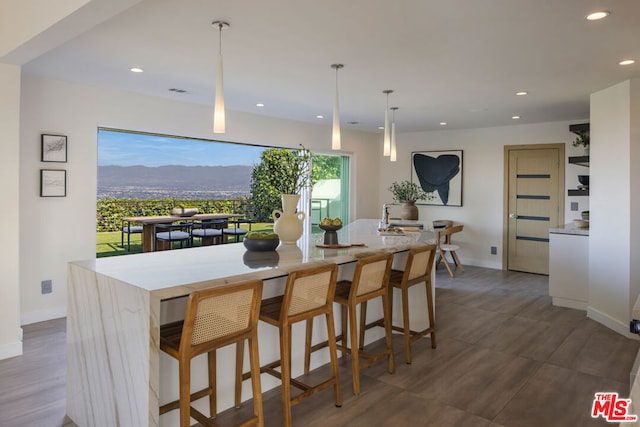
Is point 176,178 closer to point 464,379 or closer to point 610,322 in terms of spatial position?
point 464,379

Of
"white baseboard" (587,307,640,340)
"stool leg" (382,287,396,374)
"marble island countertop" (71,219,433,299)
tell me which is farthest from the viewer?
"white baseboard" (587,307,640,340)

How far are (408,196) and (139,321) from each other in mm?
5990

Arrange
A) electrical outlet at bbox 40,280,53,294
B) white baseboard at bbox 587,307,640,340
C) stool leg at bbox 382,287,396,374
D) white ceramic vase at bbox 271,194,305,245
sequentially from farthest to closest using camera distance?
1. electrical outlet at bbox 40,280,53,294
2. white baseboard at bbox 587,307,640,340
3. white ceramic vase at bbox 271,194,305,245
4. stool leg at bbox 382,287,396,374

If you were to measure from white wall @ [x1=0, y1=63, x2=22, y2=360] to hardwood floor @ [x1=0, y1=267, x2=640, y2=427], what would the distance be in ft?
0.81

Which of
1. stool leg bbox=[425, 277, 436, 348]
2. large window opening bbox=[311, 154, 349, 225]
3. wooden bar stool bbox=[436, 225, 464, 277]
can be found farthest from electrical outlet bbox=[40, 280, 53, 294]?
wooden bar stool bbox=[436, 225, 464, 277]

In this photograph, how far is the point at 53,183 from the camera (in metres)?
4.36

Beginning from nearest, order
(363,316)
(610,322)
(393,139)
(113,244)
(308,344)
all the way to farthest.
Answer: (308,344), (363,316), (610,322), (393,139), (113,244)

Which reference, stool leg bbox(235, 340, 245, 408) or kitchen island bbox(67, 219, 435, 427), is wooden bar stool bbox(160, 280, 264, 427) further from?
stool leg bbox(235, 340, 245, 408)

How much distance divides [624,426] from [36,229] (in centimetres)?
482

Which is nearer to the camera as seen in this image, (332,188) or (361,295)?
(361,295)

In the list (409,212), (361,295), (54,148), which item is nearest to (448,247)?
(409,212)

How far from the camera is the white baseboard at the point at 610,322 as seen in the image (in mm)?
4062

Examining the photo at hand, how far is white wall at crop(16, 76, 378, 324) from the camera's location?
13.9ft

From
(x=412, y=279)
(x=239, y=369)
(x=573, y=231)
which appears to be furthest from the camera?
(x=573, y=231)
